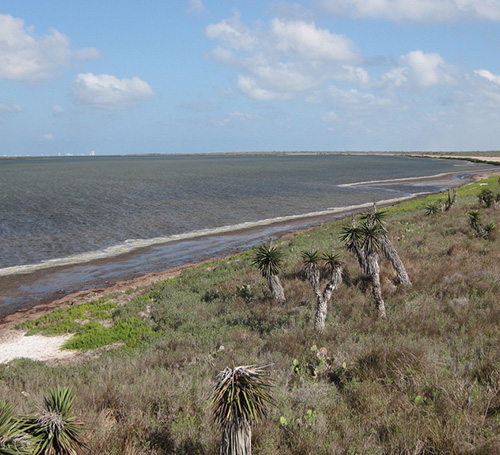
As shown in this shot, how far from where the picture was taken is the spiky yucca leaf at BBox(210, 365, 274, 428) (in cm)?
498

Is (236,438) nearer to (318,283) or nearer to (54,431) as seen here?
(54,431)

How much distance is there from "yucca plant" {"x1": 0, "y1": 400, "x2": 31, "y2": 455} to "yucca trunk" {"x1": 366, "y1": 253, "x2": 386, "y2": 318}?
10.1 metres

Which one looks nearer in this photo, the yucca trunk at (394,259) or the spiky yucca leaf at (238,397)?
the spiky yucca leaf at (238,397)

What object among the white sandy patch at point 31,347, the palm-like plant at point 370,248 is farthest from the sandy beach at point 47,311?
the palm-like plant at point 370,248

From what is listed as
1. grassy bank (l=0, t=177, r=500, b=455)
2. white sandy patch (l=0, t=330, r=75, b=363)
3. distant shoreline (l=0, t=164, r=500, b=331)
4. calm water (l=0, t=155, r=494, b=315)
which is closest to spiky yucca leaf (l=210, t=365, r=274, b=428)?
grassy bank (l=0, t=177, r=500, b=455)

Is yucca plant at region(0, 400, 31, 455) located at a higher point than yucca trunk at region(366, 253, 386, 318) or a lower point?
higher

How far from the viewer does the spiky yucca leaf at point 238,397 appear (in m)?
4.98

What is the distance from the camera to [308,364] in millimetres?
9117

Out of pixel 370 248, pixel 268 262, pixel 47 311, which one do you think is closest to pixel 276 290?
pixel 268 262

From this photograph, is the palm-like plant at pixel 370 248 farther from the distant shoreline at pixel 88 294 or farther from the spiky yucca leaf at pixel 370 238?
the distant shoreline at pixel 88 294

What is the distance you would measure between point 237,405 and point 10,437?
258 centimetres

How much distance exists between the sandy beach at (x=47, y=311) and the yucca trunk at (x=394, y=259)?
12.2 meters

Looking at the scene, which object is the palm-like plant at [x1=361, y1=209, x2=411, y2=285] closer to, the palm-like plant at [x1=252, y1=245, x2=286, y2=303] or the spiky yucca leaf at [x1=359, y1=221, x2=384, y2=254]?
the spiky yucca leaf at [x1=359, y1=221, x2=384, y2=254]

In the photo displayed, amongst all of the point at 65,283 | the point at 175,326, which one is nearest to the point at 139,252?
the point at 65,283
